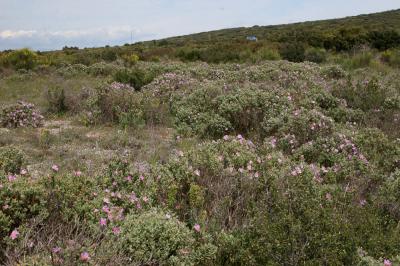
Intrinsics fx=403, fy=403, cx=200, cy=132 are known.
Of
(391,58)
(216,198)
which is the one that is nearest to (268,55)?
(391,58)

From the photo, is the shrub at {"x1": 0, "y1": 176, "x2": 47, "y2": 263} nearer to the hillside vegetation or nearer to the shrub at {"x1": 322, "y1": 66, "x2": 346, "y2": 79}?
the hillside vegetation

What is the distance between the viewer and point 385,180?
5.01m

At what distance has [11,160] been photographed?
15.1ft

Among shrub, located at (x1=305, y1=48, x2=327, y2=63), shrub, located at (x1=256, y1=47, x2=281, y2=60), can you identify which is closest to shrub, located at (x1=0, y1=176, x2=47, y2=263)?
shrub, located at (x1=256, y1=47, x2=281, y2=60)

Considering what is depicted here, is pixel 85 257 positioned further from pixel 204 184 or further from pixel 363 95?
pixel 363 95

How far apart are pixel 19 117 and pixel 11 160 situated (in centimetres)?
419

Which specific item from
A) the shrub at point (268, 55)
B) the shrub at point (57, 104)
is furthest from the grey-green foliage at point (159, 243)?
the shrub at point (268, 55)

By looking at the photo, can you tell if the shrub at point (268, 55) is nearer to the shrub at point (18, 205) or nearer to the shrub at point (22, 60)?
the shrub at point (22, 60)

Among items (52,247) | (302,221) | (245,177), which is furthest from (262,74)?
(52,247)

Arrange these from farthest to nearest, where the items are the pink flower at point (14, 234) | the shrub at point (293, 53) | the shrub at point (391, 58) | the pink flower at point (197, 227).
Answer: the shrub at point (293, 53) < the shrub at point (391, 58) < the pink flower at point (197, 227) < the pink flower at point (14, 234)

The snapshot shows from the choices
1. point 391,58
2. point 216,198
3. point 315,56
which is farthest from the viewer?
point 315,56

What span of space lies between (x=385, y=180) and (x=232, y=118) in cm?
349

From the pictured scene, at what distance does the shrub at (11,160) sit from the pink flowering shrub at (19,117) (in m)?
3.49

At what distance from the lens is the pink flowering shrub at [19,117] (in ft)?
27.2
